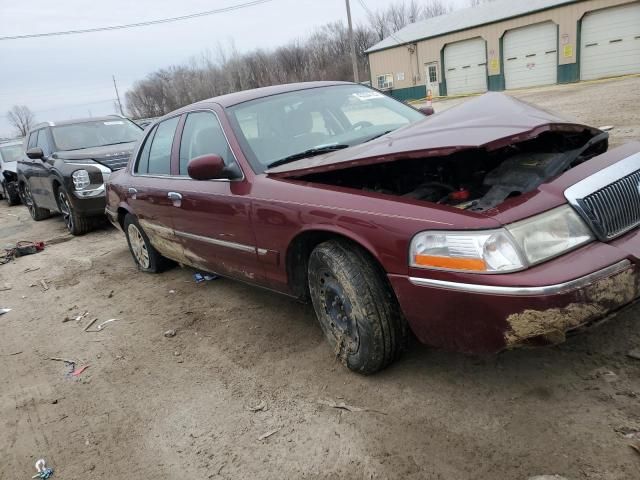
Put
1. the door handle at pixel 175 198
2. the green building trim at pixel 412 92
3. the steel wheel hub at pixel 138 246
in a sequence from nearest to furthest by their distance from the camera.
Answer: the door handle at pixel 175 198, the steel wheel hub at pixel 138 246, the green building trim at pixel 412 92

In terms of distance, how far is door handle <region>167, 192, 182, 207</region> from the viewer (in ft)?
13.4

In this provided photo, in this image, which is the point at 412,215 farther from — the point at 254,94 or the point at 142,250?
the point at 142,250

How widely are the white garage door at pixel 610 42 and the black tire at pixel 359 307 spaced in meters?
26.0

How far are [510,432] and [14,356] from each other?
3.69 meters

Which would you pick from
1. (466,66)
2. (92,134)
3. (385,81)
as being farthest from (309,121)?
(385,81)

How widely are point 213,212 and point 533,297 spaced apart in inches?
91.0

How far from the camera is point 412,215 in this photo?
239 cm

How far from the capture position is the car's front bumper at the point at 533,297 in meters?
2.09

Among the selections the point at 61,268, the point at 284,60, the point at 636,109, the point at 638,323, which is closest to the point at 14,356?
the point at 61,268

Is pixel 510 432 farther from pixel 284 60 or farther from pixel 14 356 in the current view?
pixel 284 60

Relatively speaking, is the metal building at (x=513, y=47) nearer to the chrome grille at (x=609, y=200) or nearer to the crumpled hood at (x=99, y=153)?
the crumpled hood at (x=99, y=153)

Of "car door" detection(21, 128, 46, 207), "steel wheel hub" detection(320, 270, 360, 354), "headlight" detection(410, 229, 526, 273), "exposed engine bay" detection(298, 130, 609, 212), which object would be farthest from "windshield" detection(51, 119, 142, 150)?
"headlight" detection(410, 229, 526, 273)

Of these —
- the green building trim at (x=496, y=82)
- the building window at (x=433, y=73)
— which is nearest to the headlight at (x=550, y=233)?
the green building trim at (x=496, y=82)

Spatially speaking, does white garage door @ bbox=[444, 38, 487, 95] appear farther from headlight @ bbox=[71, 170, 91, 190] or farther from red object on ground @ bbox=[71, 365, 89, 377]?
red object on ground @ bbox=[71, 365, 89, 377]
